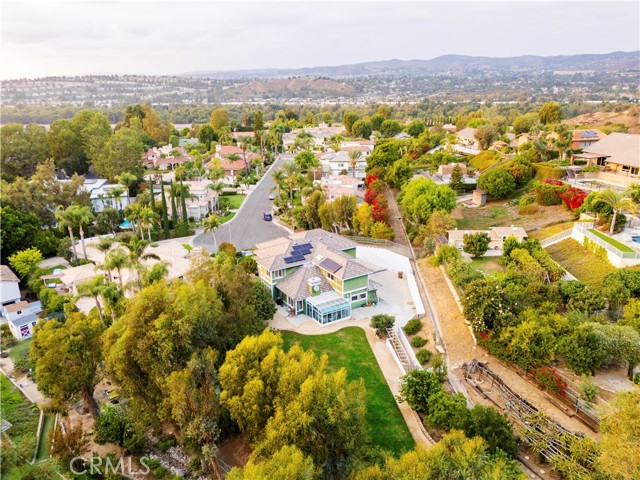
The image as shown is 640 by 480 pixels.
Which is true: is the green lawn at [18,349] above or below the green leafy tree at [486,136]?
below

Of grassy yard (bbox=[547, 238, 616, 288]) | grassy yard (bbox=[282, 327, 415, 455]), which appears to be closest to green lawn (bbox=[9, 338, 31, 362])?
grassy yard (bbox=[282, 327, 415, 455])

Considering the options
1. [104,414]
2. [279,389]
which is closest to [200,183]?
[104,414]

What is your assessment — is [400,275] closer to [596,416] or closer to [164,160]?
[596,416]

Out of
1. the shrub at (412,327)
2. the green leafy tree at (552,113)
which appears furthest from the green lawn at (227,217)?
the green leafy tree at (552,113)

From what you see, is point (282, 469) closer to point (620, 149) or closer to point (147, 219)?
point (147, 219)

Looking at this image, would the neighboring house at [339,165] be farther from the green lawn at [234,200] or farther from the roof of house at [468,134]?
the roof of house at [468,134]

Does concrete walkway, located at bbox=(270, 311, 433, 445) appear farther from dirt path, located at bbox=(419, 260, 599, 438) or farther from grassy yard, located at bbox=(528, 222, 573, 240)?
grassy yard, located at bbox=(528, 222, 573, 240)
